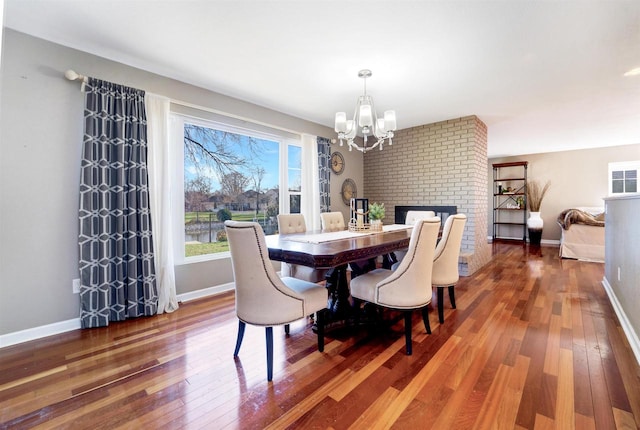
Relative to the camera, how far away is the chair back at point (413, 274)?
1951 mm

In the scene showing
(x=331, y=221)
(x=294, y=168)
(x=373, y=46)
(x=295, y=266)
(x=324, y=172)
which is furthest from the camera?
(x=324, y=172)

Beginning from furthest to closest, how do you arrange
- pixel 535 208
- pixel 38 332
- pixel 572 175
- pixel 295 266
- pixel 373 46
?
pixel 535 208 < pixel 572 175 < pixel 295 266 < pixel 373 46 < pixel 38 332

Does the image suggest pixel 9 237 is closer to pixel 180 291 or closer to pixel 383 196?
pixel 180 291

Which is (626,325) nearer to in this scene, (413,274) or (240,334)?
(413,274)

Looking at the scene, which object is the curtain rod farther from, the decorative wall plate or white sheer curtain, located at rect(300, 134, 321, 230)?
the decorative wall plate

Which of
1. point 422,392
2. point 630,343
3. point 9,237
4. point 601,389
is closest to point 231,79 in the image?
point 9,237

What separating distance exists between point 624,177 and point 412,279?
7.52m

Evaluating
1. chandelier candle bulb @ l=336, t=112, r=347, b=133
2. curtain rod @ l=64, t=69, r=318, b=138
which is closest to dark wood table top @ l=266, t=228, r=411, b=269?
chandelier candle bulb @ l=336, t=112, r=347, b=133

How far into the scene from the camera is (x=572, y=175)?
22.1 ft

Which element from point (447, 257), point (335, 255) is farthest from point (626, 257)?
point (335, 255)

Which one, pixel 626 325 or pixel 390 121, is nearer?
pixel 626 325

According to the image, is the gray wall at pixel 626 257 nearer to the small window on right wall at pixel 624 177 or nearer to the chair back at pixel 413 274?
the chair back at pixel 413 274

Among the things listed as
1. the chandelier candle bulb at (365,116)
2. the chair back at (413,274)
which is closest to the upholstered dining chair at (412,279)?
the chair back at (413,274)

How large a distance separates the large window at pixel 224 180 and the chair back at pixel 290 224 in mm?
933
